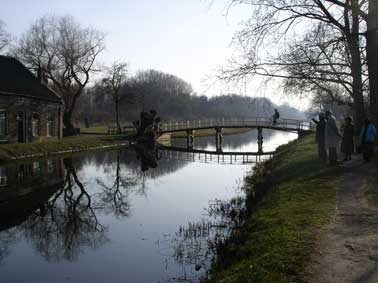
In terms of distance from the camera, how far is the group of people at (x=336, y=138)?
13.0 metres

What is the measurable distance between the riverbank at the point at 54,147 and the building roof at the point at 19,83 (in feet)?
12.1

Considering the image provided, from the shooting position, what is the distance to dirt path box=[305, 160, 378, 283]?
16.3 ft

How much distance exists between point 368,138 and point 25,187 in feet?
41.2

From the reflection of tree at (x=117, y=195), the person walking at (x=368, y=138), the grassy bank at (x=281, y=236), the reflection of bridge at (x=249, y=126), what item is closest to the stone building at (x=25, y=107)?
the reflection of tree at (x=117, y=195)

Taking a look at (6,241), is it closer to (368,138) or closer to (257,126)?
(368,138)

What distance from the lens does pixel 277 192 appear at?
34.6 feet

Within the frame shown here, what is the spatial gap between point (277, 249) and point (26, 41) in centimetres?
4204

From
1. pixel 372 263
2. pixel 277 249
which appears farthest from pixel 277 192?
pixel 372 263

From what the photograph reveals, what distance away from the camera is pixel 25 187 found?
53.2 ft

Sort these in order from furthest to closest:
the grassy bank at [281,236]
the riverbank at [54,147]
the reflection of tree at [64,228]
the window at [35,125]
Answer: the window at [35,125] < the riverbank at [54,147] < the reflection of tree at [64,228] < the grassy bank at [281,236]

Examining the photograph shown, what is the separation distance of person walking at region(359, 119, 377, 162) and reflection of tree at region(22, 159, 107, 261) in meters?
8.37

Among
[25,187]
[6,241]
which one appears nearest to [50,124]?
[25,187]

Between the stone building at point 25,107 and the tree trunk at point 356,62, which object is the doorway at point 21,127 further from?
the tree trunk at point 356,62

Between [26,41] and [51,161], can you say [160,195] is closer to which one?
[51,161]
